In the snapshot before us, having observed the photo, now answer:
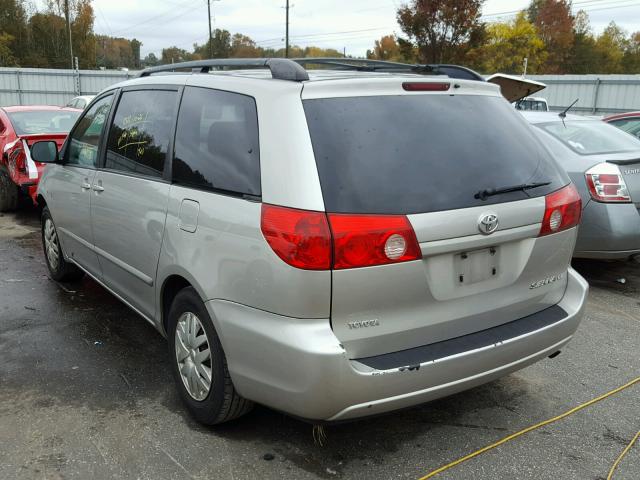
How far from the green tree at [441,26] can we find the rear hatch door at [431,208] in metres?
33.3

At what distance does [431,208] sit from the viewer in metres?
2.40

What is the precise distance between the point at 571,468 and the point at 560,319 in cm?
68

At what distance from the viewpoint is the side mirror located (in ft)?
14.7

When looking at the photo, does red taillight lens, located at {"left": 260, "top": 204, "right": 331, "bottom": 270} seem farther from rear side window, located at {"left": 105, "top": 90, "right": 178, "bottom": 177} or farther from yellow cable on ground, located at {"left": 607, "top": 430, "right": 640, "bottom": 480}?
yellow cable on ground, located at {"left": 607, "top": 430, "right": 640, "bottom": 480}

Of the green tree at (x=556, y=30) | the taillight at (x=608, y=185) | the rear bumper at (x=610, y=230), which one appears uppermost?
the green tree at (x=556, y=30)

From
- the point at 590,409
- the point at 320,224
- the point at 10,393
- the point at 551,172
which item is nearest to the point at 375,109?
the point at 320,224

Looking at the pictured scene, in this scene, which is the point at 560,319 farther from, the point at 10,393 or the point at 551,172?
the point at 10,393

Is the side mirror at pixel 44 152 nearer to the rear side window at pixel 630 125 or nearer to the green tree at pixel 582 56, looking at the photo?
the rear side window at pixel 630 125

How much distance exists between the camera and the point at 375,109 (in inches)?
98.6

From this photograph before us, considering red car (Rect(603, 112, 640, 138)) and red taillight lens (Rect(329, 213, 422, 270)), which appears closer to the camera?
red taillight lens (Rect(329, 213, 422, 270))

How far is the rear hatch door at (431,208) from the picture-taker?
7.60 feet

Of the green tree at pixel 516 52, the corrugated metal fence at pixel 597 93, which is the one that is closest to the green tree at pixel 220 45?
the green tree at pixel 516 52

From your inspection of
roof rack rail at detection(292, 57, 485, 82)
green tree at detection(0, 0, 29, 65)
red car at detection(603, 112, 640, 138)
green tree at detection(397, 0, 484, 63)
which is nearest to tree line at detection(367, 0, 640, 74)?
green tree at detection(397, 0, 484, 63)

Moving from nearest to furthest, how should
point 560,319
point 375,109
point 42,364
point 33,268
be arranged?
1. point 375,109
2. point 560,319
3. point 42,364
4. point 33,268
